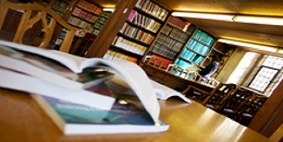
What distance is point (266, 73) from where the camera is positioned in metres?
7.17

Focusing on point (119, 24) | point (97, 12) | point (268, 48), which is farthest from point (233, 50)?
point (119, 24)

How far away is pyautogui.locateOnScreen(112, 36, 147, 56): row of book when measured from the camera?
5386 millimetres

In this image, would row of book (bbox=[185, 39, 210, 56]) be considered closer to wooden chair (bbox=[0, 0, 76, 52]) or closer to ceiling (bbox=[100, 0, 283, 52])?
ceiling (bbox=[100, 0, 283, 52])

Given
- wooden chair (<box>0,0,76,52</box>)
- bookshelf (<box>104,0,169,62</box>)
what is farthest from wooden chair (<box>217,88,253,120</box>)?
wooden chair (<box>0,0,76,52</box>)

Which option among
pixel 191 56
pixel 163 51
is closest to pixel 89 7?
pixel 163 51

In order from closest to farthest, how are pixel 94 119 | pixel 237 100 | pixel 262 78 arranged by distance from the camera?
pixel 94 119 < pixel 237 100 < pixel 262 78

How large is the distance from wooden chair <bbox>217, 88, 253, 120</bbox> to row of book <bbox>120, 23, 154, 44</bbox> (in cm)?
277

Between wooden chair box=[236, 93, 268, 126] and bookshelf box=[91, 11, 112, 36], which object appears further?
bookshelf box=[91, 11, 112, 36]

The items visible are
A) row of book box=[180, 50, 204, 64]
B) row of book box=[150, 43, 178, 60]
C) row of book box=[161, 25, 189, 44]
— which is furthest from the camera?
row of book box=[180, 50, 204, 64]

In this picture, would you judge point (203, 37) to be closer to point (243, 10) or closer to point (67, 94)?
point (243, 10)

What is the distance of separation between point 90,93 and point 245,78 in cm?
829

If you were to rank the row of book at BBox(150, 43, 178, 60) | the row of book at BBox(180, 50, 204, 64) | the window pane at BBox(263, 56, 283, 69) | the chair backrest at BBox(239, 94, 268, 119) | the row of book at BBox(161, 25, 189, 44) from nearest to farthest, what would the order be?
the chair backrest at BBox(239, 94, 268, 119) < the row of book at BBox(161, 25, 189, 44) < the row of book at BBox(150, 43, 178, 60) < the row of book at BBox(180, 50, 204, 64) < the window pane at BBox(263, 56, 283, 69)

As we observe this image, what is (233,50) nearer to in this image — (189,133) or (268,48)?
(268,48)

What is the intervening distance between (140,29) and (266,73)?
4.96m
